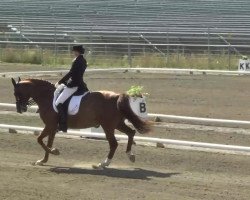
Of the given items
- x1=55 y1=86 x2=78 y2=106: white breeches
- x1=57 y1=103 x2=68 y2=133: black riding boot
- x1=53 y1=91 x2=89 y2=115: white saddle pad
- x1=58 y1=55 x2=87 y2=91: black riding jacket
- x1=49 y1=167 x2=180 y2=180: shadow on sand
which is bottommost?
x1=49 y1=167 x2=180 y2=180: shadow on sand

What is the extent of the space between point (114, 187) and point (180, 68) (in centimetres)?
2536

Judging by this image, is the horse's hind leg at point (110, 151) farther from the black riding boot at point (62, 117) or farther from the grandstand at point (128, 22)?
the grandstand at point (128, 22)

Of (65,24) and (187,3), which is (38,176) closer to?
(65,24)

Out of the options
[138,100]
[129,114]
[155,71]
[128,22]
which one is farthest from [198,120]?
[128,22]

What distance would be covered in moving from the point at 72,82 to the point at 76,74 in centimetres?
16

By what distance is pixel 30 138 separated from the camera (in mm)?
15195

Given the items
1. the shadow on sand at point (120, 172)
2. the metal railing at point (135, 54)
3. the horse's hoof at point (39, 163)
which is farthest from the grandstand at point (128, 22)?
the shadow on sand at point (120, 172)

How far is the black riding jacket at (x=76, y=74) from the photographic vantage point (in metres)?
12.1

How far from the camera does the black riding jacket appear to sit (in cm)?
1212

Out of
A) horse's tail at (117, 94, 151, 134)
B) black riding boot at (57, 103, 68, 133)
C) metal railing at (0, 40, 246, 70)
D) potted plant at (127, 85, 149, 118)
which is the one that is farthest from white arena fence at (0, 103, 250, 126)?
metal railing at (0, 40, 246, 70)

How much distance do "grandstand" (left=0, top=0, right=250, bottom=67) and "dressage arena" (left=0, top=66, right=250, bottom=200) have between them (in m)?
22.1

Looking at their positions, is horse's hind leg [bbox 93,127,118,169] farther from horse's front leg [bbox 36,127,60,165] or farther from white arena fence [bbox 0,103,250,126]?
white arena fence [bbox 0,103,250,126]

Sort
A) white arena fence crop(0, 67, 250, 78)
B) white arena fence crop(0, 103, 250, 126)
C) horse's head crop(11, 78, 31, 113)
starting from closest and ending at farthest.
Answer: horse's head crop(11, 78, 31, 113) < white arena fence crop(0, 103, 250, 126) < white arena fence crop(0, 67, 250, 78)

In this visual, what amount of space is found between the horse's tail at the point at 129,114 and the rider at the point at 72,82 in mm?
805
